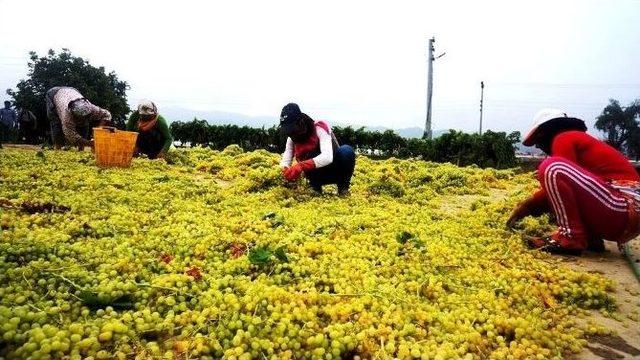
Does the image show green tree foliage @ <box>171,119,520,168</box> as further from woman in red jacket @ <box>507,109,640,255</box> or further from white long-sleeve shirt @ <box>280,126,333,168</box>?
woman in red jacket @ <box>507,109,640,255</box>

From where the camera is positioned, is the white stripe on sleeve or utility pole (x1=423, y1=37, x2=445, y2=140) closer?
the white stripe on sleeve

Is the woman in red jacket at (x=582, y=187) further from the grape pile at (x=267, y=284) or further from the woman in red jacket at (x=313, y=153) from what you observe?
the woman in red jacket at (x=313, y=153)

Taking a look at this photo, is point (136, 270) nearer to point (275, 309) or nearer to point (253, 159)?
point (275, 309)

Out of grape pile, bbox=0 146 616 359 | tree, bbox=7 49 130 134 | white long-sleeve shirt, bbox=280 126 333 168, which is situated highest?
tree, bbox=7 49 130 134

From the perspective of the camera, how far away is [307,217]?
4797 millimetres

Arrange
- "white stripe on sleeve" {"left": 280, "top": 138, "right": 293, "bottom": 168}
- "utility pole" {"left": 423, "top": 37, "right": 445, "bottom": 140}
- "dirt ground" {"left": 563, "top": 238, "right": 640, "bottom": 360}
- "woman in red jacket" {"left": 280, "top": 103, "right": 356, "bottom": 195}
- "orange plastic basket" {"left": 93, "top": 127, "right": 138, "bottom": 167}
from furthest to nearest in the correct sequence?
"utility pole" {"left": 423, "top": 37, "right": 445, "bottom": 140} < "orange plastic basket" {"left": 93, "top": 127, "right": 138, "bottom": 167} < "white stripe on sleeve" {"left": 280, "top": 138, "right": 293, "bottom": 168} < "woman in red jacket" {"left": 280, "top": 103, "right": 356, "bottom": 195} < "dirt ground" {"left": 563, "top": 238, "right": 640, "bottom": 360}

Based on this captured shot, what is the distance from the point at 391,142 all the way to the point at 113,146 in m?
14.4

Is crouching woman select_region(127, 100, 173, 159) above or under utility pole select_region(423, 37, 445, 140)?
under

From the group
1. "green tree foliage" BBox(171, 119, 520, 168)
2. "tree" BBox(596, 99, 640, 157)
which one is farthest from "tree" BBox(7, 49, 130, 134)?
"tree" BBox(596, 99, 640, 157)

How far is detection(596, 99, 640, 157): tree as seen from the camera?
63.3 meters

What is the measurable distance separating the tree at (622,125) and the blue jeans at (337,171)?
69457 mm

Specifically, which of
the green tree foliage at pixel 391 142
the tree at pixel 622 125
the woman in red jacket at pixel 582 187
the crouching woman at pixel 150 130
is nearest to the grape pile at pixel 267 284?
the woman in red jacket at pixel 582 187

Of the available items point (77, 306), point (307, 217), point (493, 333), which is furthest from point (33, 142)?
point (493, 333)

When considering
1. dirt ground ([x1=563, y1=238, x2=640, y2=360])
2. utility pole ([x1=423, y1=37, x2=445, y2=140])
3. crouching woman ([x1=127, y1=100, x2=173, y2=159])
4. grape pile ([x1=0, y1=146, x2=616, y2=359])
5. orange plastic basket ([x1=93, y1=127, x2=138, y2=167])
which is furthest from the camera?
utility pole ([x1=423, y1=37, x2=445, y2=140])
